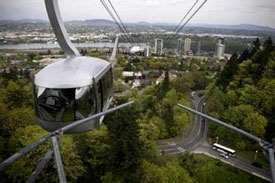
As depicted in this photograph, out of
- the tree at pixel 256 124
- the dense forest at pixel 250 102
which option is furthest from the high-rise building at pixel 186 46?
the tree at pixel 256 124

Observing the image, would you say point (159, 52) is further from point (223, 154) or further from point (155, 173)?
point (155, 173)

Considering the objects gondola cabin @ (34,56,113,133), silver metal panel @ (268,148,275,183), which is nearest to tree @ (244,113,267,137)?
gondola cabin @ (34,56,113,133)

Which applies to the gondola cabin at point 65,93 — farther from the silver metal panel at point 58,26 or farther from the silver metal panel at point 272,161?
the silver metal panel at point 272,161

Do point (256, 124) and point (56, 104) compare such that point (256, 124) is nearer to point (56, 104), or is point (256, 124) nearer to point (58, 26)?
point (58, 26)

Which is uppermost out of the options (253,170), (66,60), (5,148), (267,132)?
(66,60)

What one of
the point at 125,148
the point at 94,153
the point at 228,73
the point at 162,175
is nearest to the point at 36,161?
the point at 94,153

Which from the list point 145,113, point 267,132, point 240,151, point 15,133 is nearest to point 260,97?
point 267,132

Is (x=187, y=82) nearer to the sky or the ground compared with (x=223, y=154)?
nearer to the sky
